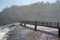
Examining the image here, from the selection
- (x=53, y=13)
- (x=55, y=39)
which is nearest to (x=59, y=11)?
(x=53, y=13)

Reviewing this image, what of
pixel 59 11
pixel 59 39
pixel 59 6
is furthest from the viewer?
pixel 59 6

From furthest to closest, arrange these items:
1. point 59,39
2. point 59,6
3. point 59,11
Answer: point 59,6 < point 59,11 < point 59,39

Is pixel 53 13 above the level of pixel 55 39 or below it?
below

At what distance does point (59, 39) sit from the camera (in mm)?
13625

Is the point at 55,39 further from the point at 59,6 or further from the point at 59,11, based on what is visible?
the point at 59,6

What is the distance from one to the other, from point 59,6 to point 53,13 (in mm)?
16058

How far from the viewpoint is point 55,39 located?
13.8 metres

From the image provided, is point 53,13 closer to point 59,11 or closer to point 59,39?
point 59,11

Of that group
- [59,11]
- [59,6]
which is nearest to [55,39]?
[59,11]

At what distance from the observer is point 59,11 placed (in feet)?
595

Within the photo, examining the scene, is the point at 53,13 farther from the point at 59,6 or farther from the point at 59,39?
the point at 59,39

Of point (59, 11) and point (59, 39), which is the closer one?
point (59, 39)

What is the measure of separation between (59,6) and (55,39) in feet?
609

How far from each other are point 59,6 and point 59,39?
Result: 185710 millimetres
